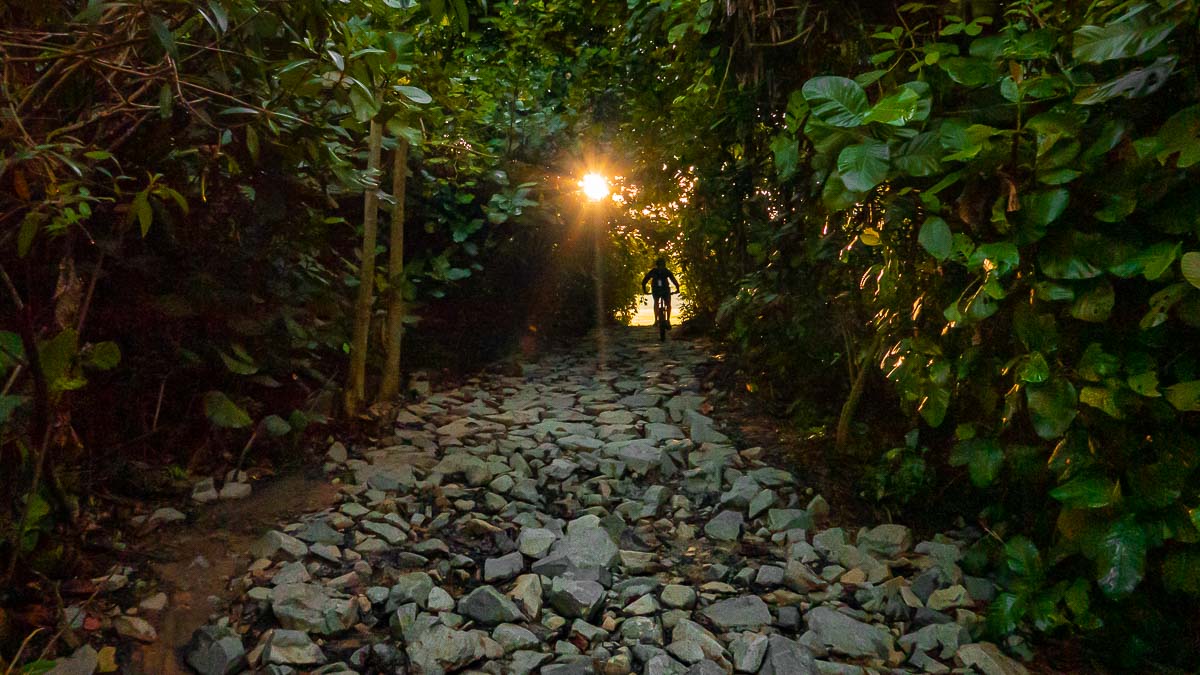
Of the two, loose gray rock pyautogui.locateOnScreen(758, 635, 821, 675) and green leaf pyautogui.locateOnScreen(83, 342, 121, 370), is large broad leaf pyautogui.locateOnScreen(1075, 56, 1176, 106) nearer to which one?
loose gray rock pyautogui.locateOnScreen(758, 635, 821, 675)

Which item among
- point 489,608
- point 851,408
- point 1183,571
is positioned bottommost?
point 489,608

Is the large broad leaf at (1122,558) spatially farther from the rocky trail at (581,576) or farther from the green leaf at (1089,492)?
the rocky trail at (581,576)

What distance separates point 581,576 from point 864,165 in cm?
196

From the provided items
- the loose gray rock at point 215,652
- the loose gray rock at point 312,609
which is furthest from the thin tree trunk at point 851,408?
the loose gray rock at point 215,652

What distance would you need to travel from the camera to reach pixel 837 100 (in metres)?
2.53

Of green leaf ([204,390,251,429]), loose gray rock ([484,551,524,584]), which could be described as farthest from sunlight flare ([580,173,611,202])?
loose gray rock ([484,551,524,584])

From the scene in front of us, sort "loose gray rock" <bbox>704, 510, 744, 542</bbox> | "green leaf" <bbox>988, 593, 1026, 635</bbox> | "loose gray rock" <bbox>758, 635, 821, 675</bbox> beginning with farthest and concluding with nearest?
"loose gray rock" <bbox>704, 510, 744, 542</bbox>, "green leaf" <bbox>988, 593, 1026, 635</bbox>, "loose gray rock" <bbox>758, 635, 821, 675</bbox>

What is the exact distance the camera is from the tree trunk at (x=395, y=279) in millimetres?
5091

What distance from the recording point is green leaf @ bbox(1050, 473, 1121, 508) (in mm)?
2402

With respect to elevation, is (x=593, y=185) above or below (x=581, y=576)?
above

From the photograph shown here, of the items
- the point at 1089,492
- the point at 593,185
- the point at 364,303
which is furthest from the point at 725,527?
the point at 593,185

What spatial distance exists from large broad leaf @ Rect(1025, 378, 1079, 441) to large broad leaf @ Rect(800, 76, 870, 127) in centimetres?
105

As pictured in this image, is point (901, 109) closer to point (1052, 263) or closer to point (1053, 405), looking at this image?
point (1052, 263)

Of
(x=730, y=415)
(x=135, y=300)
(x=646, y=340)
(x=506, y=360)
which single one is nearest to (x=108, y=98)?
(x=135, y=300)
